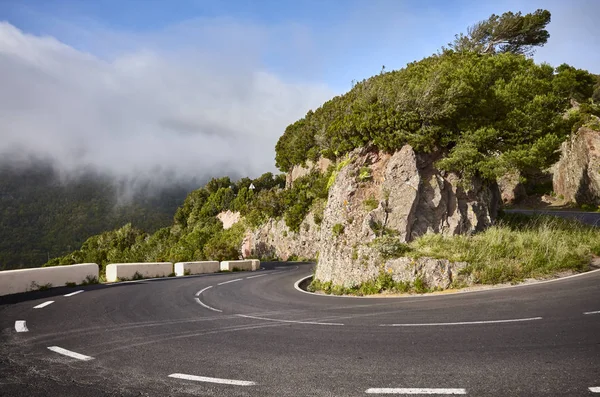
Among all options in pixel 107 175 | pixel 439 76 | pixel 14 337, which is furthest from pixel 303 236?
pixel 107 175

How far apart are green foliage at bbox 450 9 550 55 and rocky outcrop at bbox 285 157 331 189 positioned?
19961 mm

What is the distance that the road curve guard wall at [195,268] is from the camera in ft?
81.0

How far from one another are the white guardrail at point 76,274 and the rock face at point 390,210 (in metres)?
10.4

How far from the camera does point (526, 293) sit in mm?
10141

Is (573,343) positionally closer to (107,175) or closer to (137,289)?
(137,289)

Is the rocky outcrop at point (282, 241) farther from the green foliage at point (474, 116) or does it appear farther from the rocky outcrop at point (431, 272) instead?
the rocky outcrop at point (431, 272)

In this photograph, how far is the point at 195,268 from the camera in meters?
26.3

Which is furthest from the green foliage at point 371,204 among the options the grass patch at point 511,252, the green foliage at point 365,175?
the grass patch at point 511,252

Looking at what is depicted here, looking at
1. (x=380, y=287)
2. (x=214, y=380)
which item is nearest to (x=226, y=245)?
(x=380, y=287)

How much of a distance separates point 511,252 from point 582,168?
93.0ft

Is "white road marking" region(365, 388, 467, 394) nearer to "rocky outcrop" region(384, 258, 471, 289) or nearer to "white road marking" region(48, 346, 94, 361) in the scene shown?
"white road marking" region(48, 346, 94, 361)

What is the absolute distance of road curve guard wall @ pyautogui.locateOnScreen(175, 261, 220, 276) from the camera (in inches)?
973

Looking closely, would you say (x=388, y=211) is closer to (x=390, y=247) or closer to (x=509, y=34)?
(x=390, y=247)

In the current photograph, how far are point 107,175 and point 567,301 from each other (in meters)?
197
